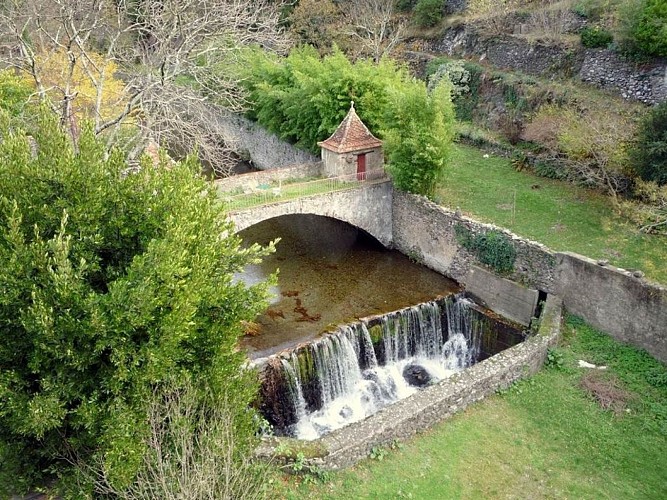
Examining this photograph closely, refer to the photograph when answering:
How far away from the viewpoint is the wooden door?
2106cm

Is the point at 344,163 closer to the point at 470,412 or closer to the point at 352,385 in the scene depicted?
the point at 352,385

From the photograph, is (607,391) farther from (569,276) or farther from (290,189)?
(290,189)

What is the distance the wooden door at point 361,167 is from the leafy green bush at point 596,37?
1221cm

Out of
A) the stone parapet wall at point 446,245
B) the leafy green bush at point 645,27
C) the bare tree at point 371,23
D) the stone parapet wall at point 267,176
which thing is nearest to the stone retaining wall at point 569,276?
the stone parapet wall at point 446,245

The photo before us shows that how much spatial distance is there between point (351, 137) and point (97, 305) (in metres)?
15.4

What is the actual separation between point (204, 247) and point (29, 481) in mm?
4263

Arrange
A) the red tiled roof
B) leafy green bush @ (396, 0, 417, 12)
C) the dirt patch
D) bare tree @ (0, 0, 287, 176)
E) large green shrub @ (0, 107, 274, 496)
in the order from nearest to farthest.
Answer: large green shrub @ (0, 107, 274, 496)
the dirt patch
bare tree @ (0, 0, 287, 176)
the red tiled roof
leafy green bush @ (396, 0, 417, 12)

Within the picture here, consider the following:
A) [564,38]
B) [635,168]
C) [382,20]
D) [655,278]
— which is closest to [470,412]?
[655,278]

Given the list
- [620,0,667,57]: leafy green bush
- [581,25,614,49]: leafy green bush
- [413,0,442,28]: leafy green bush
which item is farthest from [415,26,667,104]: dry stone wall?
[413,0,442,28]: leafy green bush

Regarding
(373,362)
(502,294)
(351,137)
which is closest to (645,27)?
(351,137)

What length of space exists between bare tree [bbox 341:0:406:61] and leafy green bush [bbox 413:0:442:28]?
49.5 inches

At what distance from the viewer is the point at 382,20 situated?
33750 mm

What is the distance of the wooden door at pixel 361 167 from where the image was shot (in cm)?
2106

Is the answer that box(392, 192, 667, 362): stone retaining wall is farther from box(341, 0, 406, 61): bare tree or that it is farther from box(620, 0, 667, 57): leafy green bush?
box(341, 0, 406, 61): bare tree
